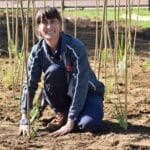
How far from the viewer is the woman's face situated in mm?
4098

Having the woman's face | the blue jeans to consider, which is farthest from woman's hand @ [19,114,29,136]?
the woman's face

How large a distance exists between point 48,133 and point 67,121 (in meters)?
0.17

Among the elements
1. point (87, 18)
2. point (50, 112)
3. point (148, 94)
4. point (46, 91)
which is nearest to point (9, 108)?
point (50, 112)

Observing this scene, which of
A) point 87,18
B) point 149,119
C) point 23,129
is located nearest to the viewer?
point 23,129

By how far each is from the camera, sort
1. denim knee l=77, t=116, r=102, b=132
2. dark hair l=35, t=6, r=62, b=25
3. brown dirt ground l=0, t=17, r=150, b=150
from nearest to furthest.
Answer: brown dirt ground l=0, t=17, r=150, b=150, dark hair l=35, t=6, r=62, b=25, denim knee l=77, t=116, r=102, b=132

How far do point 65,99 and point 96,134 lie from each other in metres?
0.36

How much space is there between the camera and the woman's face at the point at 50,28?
4098 millimetres

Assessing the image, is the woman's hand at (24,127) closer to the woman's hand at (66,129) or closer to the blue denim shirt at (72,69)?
the blue denim shirt at (72,69)

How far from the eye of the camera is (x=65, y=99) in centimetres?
438

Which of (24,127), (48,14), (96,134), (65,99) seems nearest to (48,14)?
(48,14)

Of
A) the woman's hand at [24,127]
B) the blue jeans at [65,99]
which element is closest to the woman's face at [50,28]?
the blue jeans at [65,99]

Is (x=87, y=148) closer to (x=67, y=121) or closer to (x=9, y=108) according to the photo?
(x=67, y=121)

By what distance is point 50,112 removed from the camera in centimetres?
493

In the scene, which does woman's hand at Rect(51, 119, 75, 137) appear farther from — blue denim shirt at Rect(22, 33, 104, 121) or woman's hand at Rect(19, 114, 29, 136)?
woman's hand at Rect(19, 114, 29, 136)
